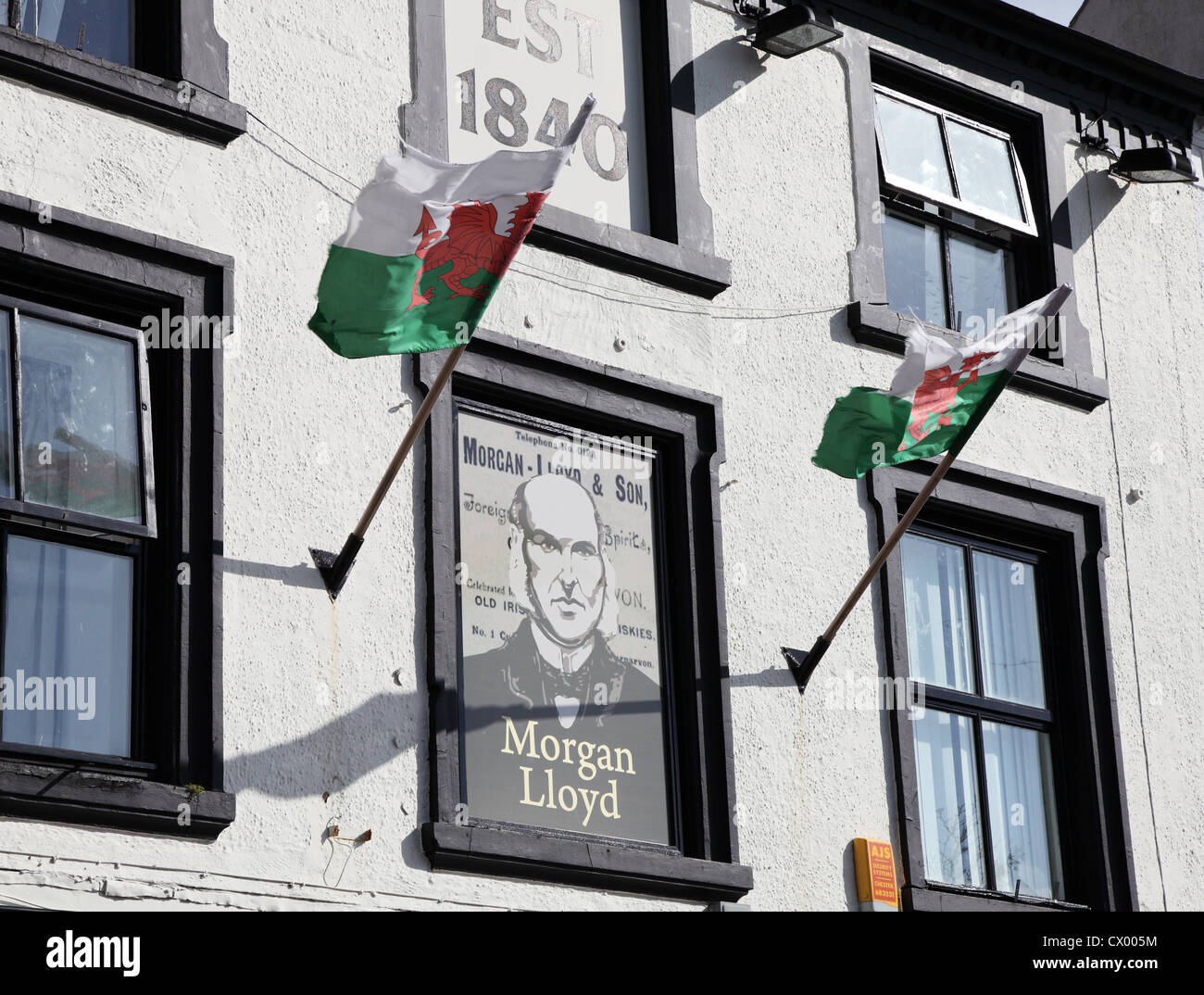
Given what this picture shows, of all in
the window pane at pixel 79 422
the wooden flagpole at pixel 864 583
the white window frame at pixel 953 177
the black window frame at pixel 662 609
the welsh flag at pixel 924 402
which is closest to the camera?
the window pane at pixel 79 422

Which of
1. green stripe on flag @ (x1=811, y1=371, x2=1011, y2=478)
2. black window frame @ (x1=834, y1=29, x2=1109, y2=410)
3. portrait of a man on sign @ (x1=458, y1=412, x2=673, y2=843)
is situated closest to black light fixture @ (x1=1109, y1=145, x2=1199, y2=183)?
black window frame @ (x1=834, y1=29, x2=1109, y2=410)

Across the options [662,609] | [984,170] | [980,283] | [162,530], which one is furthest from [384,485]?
[984,170]

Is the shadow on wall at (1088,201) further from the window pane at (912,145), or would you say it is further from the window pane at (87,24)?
the window pane at (87,24)

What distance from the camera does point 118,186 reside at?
8961mm

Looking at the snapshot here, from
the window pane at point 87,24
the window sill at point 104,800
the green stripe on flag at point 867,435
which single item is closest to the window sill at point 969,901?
the green stripe on flag at point 867,435

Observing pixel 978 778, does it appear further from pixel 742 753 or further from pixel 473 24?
pixel 473 24

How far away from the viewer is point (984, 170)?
12.9 m

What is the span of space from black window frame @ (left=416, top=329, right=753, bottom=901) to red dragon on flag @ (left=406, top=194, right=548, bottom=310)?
41.0 inches

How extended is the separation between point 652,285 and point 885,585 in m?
2.02

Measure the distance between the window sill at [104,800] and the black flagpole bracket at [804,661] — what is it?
3332mm

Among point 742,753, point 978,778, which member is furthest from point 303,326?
point 978,778

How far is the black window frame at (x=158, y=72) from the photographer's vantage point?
880 centimetres

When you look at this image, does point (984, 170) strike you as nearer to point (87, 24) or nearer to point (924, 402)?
point (924, 402)
